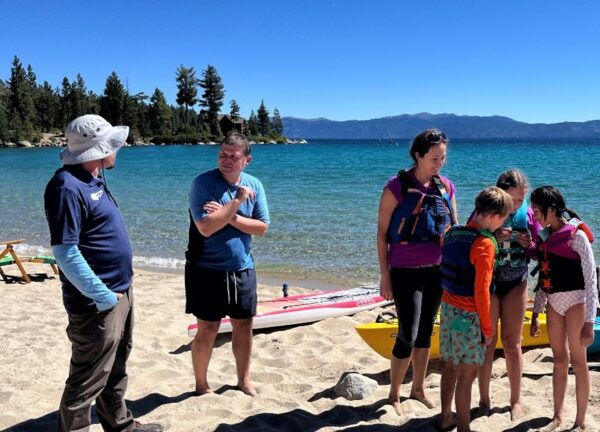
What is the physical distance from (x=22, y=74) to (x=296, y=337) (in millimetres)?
97401

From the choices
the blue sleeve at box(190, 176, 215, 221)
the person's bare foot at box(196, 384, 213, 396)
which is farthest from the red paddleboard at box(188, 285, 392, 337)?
the blue sleeve at box(190, 176, 215, 221)

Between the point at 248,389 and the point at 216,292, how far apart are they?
2.87 feet

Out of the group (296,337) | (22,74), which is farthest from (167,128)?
(296,337)

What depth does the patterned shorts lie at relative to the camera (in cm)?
342

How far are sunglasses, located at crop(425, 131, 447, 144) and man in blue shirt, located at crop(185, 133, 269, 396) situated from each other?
121cm

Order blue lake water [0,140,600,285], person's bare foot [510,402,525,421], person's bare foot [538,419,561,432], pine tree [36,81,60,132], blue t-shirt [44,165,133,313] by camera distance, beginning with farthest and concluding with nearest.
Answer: pine tree [36,81,60,132] < blue lake water [0,140,600,285] < person's bare foot [510,402,525,421] < person's bare foot [538,419,561,432] < blue t-shirt [44,165,133,313]

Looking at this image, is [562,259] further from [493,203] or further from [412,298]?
[412,298]

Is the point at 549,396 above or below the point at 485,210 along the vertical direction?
below

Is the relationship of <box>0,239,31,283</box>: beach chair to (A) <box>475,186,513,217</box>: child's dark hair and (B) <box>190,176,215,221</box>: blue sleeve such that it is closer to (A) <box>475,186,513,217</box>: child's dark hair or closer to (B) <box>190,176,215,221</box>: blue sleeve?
(B) <box>190,176,215,221</box>: blue sleeve

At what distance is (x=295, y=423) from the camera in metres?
3.78

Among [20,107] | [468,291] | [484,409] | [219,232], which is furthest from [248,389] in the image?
[20,107]

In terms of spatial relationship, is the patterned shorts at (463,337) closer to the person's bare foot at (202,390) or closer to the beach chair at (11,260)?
the person's bare foot at (202,390)

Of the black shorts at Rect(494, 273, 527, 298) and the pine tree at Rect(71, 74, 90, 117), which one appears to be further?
the pine tree at Rect(71, 74, 90, 117)

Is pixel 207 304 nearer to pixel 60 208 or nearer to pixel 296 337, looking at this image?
pixel 60 208
